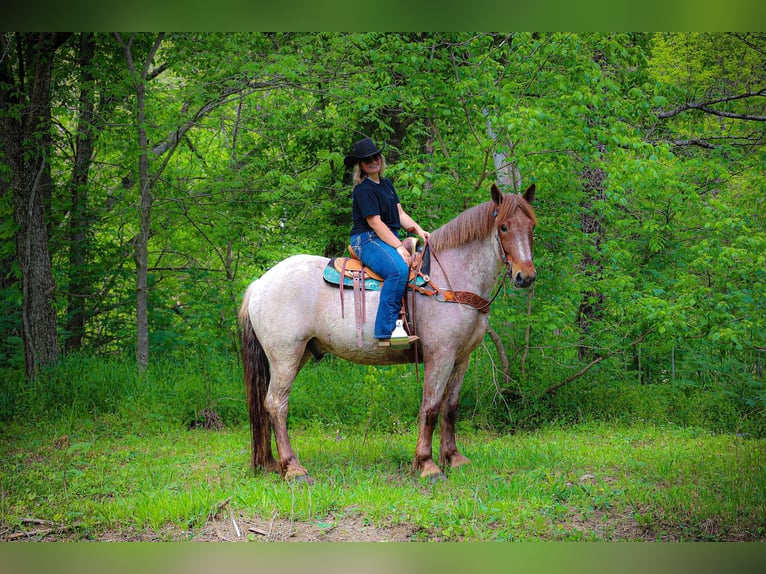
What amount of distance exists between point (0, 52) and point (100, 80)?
1103 millimetres

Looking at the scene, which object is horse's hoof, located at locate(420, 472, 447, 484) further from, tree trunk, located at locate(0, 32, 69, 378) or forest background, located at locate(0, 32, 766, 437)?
tree trunk, located at locate(0, 32, 69, 378)

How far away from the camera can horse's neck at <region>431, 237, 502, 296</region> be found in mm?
5219

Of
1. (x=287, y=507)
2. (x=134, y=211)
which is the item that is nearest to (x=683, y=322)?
(x=287, y=507)

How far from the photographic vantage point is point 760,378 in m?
7.80

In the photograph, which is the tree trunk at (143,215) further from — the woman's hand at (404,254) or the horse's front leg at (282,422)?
the woman's hand at (404,254)

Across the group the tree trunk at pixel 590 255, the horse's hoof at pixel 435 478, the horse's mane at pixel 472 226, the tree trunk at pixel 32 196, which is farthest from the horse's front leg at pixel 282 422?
the tree trunk at pixel 32 196

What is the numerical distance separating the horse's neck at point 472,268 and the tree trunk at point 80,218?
Result: 17.8 feet

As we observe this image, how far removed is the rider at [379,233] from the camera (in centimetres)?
512

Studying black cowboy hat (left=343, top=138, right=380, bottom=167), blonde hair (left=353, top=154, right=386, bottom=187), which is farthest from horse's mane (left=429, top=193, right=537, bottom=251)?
black cowboy hat (left=343, top=138, right=380, bottom=167)

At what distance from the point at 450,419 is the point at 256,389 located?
166cm

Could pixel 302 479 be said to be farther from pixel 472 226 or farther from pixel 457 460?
pixel 472 226

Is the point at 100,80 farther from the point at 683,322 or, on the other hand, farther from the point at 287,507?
the point at 683,322

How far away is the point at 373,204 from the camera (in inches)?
204
